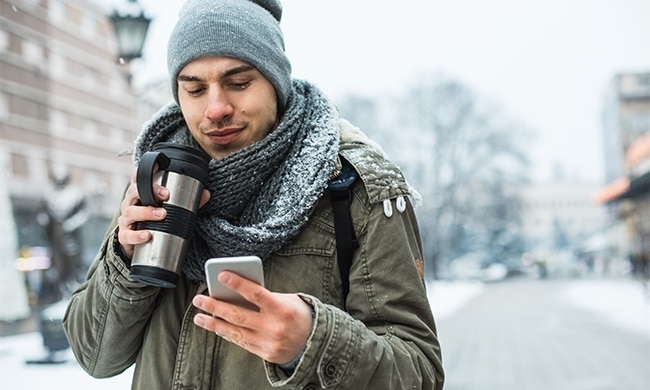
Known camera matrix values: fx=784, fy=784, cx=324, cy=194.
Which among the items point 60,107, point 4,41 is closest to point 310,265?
point 4,41

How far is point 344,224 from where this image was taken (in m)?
1.68

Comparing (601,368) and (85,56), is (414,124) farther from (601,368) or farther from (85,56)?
(601,368)

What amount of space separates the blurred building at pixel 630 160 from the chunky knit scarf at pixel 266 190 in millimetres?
31591

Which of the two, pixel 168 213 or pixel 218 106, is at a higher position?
pixel 218 106

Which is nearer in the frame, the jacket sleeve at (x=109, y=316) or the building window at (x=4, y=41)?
the jacket sleeve at (x=109, y=316)

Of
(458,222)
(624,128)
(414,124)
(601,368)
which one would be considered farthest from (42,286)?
(624,128)

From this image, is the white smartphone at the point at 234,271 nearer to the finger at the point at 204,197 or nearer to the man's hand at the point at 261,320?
the man's hand at the point at 261,320

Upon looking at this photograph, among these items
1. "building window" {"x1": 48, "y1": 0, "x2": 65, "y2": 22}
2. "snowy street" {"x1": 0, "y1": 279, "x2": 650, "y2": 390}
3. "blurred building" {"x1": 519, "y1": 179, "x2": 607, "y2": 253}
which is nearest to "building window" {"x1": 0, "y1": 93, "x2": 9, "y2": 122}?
"building window" {"x1": 48, "y1": 0, "x2": 65, "y2": 22}

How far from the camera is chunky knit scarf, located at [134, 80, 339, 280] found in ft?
5.40

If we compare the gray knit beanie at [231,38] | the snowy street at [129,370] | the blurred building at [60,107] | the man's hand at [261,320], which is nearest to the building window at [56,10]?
the blurred building at [60,107]

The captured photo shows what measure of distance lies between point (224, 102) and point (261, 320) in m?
0.60

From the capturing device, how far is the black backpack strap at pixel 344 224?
1.67 m

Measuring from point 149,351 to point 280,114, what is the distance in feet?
2.06

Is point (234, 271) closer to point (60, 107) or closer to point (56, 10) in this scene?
point (56, 10)
